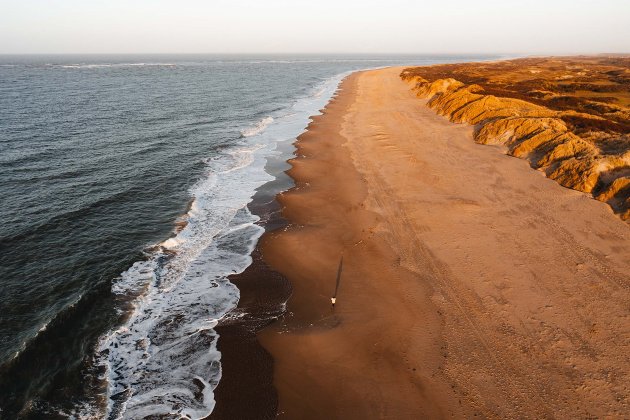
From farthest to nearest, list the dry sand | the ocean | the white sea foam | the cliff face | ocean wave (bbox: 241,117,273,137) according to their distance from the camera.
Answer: ocean wave (bbox: 241,117,273,137) < the cliff face < the ocean < the white sea foam < the dry sand

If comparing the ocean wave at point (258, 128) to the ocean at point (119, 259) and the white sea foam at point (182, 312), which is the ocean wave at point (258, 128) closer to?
the ocean at point (119, 259)

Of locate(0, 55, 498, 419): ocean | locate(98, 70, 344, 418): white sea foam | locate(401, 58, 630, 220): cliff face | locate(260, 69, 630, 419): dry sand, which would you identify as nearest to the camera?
locate(260, 69, 630, 419): dry sand

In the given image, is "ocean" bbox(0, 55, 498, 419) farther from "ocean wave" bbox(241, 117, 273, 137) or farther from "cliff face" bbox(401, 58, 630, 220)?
"cliff face" bbox(401, 58, 630, 220)

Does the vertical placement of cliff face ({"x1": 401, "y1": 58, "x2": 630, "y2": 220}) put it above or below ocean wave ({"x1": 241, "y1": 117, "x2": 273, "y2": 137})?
above

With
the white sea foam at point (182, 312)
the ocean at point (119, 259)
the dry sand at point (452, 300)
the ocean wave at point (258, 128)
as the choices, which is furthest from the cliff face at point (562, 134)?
the ocean wave at point (258, 128)

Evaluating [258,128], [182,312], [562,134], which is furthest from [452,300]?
[258,128]

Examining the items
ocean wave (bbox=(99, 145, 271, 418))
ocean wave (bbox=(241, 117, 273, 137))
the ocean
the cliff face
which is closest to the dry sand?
the cliff face
